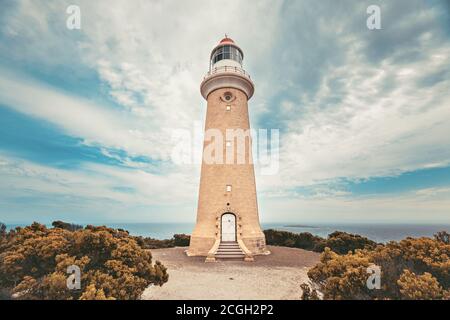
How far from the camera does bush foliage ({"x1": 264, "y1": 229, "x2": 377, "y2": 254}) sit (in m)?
14.1

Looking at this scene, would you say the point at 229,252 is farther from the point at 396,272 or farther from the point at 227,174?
the point at 396,272

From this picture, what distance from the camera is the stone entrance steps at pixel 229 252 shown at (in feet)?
42.0

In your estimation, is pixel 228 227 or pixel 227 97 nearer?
pixel 228 227

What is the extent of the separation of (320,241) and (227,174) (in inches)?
360

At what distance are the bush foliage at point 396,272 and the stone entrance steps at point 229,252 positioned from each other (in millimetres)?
7284

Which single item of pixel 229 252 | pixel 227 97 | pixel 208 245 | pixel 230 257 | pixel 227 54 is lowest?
pixel 230 257

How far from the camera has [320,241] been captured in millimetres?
16516

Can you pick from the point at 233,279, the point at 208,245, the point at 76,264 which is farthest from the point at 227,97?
the point at 76,264

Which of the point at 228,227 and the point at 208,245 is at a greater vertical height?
the point at 228,227

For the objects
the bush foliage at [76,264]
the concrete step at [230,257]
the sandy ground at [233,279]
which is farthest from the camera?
the concrete step at [230,257]

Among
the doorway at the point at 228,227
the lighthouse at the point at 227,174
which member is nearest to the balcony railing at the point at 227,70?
the lighthouse at the point at 227,174

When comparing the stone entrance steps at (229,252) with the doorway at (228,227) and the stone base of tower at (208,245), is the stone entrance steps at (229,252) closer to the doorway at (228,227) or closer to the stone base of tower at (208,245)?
the doorway at (228,227)

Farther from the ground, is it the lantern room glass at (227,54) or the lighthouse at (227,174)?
the lantern room glass at (227,54)

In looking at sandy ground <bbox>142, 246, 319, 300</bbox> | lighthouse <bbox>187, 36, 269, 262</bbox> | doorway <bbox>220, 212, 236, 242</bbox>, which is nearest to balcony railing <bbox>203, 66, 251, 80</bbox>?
lighthouse <bbox>187, 36, 269, 262</bbox>
